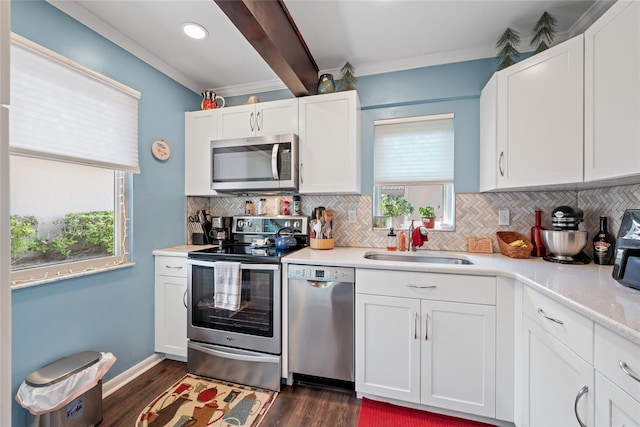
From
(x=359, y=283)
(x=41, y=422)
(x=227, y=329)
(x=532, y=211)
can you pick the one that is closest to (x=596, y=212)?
(x=532, y=211)

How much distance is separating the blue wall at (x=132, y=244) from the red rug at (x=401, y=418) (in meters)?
1.76

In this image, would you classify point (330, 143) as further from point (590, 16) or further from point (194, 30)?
point (590, 16)

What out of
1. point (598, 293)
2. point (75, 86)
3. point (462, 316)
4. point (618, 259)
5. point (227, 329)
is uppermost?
point (75, 86)

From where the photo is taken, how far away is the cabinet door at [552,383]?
94 centimetres

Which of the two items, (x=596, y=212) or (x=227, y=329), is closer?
(x=596, y=212)

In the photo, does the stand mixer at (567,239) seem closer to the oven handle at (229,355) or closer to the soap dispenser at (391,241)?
the soap dispenser at (391,241)

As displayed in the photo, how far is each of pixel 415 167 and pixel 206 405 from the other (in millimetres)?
2390

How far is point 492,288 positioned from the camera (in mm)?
1482

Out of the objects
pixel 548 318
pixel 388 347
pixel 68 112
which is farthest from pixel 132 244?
pixel 548 318

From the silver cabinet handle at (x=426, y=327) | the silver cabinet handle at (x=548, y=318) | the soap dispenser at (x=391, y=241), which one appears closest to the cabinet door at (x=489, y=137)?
the soap dispenser at (x=391, y=241)

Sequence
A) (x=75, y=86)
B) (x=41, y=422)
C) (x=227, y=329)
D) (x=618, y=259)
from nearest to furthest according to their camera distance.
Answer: (x=618, y=259)
(x=41, y=422)
(x=75, y=86)
(x=227, y=329)

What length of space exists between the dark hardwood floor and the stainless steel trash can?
5.0 inches

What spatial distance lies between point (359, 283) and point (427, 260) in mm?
697

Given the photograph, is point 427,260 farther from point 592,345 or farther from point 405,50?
point 405,50
